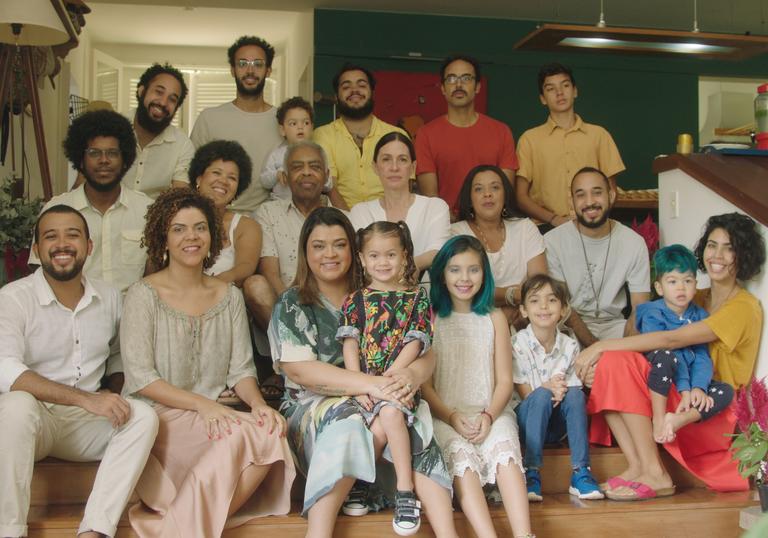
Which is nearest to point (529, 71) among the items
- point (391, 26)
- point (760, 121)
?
point (391, 26)

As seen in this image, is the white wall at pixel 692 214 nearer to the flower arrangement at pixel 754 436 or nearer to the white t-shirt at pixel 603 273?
the white t-shirt at pixel 603 273

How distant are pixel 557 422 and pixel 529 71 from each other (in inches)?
212

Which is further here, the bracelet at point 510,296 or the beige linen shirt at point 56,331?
the bracelet at point 510,296

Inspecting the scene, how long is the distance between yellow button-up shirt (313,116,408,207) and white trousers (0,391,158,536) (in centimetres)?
210

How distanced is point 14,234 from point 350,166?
1664 mm

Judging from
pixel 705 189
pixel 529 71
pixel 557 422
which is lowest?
pixel 557 422

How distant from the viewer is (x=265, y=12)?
314 inches

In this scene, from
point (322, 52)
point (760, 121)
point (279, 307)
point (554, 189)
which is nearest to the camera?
point (279, 307)

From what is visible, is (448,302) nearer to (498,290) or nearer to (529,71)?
(498,290)

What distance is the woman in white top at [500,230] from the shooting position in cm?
395

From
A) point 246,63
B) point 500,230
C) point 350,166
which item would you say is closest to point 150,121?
point 246,63

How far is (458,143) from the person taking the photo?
4.79m

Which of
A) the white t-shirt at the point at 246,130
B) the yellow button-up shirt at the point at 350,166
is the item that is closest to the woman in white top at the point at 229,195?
the white t-shirt at the point at 246,130

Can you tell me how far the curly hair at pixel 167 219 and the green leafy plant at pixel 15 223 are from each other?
0.85 metres
